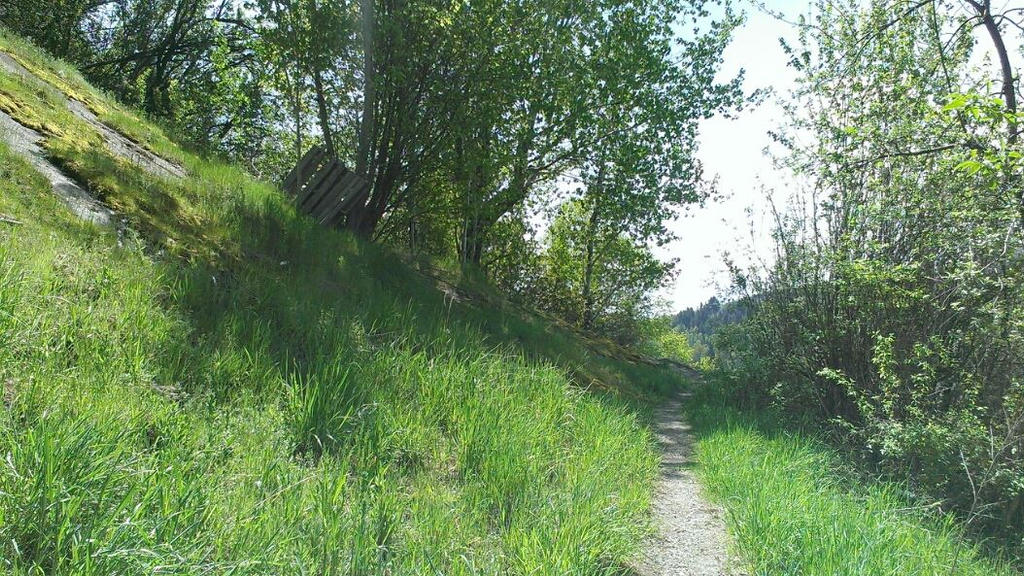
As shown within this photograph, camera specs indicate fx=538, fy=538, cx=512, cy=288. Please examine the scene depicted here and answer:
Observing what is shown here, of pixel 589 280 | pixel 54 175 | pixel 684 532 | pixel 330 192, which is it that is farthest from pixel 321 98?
pixel 589 280

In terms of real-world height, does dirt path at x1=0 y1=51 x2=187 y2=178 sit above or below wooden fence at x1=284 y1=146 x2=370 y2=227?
below

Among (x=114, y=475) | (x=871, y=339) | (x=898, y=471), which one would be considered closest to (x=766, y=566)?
(x=114, y=475)

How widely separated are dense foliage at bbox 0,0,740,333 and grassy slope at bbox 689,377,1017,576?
6.71m

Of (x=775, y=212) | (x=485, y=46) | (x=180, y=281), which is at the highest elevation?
(x=485, y=46)

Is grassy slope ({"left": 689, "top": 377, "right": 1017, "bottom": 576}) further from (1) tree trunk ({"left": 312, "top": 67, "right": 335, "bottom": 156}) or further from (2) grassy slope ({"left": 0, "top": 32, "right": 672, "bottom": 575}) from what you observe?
(1) tree trunk ({"left": 312, "top": 67, "right": 335, "bottom": 156})

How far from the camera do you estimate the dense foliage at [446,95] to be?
850 centimetres

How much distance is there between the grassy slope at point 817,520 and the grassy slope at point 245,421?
72 centimetres

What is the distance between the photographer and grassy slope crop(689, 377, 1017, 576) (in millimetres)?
3004

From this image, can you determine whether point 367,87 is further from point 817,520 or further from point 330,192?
point 817,520

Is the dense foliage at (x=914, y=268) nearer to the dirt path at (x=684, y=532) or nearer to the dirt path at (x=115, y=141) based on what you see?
the dirt path at (x=684, y=532)

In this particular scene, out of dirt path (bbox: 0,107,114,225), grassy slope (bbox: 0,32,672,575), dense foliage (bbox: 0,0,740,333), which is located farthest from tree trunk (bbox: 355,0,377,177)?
dirt path (bbox: 0,107,114,225)

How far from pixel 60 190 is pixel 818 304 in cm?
894

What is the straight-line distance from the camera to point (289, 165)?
19469 mm

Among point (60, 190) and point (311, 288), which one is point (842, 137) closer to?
point (311, 288)
